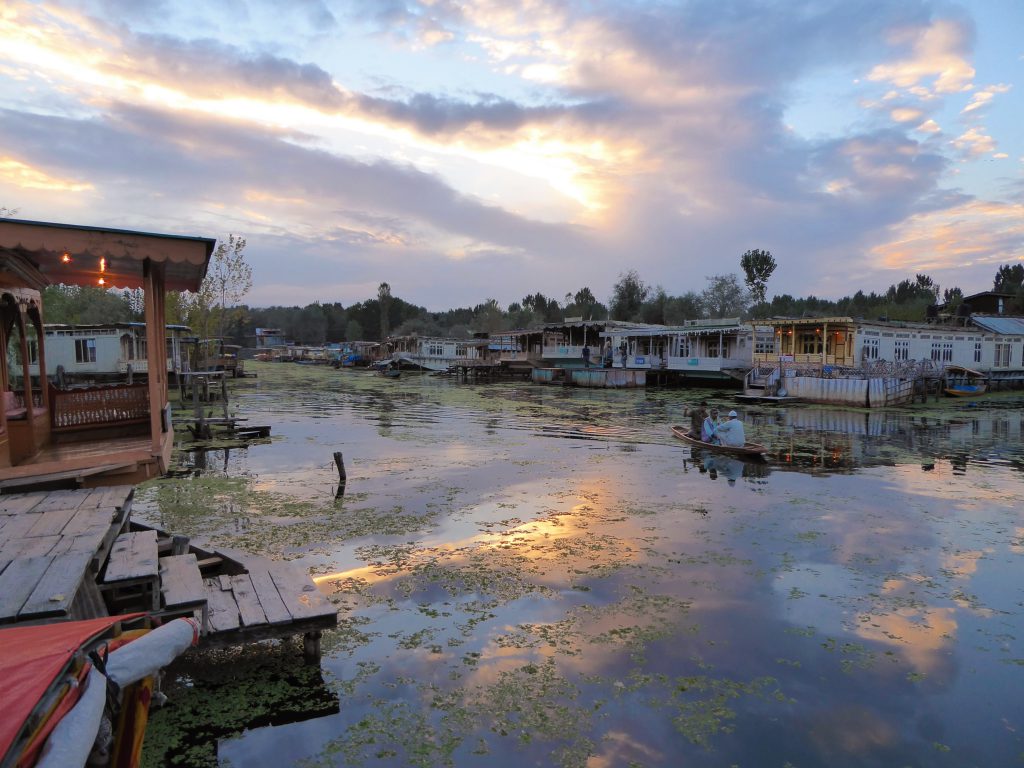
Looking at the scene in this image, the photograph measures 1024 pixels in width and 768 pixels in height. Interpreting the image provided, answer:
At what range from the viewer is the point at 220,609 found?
562cm

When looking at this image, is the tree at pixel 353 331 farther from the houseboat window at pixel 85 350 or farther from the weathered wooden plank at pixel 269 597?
the weathered wooden plank at pixel 269 597

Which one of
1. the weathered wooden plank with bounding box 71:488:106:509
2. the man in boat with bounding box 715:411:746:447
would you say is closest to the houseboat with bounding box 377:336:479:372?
the man in boat with bounding box 715:411:746:447

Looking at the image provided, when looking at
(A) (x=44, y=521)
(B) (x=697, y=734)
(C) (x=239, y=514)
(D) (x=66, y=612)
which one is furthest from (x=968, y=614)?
(C) (x=239, y=514)

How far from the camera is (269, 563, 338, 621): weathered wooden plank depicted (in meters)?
5.57

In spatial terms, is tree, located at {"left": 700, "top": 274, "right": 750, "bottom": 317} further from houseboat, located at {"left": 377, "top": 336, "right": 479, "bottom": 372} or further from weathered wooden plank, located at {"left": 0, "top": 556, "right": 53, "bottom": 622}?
weathered wooden plank, located at {"left": 0, "top": 556, "right": 53, "bottom": 622}

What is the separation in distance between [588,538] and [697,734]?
15.9ft

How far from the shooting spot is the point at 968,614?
7.12 m

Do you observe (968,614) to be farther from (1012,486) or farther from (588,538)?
(1012,486)

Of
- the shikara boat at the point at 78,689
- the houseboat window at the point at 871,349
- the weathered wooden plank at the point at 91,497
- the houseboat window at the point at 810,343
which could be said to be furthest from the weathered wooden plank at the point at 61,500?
the houseboat window at the point at 871,349

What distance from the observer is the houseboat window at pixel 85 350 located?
3581 centimetres

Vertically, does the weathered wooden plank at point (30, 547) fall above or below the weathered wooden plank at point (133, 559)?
above

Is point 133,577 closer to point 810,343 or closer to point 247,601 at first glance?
point 247,601

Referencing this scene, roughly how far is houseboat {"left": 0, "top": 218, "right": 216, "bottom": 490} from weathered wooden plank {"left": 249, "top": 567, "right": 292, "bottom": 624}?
221 centimetres

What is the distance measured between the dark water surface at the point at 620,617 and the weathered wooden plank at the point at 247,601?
0.55m
